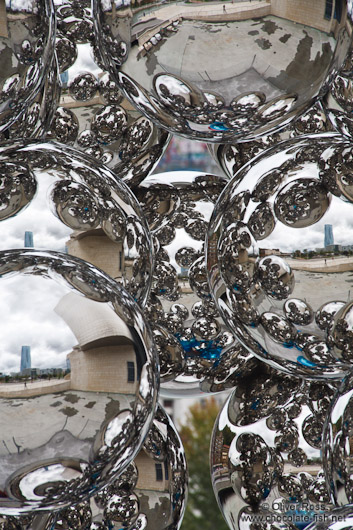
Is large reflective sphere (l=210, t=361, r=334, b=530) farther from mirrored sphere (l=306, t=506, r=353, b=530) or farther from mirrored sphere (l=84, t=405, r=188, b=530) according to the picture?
mirrored sphere (l=306, t=506, r=353, b=530)

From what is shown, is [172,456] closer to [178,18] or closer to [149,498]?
[149,498]

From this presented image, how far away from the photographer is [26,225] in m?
0.46

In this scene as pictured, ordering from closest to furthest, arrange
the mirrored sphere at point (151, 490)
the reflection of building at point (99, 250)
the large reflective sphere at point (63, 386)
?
the large reflective sphere at point (63, 386) < the reflection of building at point (99, 250) < the mirrored sphere at point (151, 490)

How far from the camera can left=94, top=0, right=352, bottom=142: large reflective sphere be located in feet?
1.36

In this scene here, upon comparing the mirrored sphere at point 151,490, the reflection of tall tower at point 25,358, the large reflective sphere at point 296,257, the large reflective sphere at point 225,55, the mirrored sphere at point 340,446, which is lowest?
the mirrored sphere at point 151,490

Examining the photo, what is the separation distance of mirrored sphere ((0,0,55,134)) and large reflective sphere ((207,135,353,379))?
0.16 metres

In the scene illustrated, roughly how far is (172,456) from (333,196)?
0.29 meters

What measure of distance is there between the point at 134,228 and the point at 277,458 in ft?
0.88

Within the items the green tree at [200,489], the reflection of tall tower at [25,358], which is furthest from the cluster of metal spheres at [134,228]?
the green tree at [200,489]

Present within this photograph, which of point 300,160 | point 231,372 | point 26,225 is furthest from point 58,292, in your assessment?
point 231,372

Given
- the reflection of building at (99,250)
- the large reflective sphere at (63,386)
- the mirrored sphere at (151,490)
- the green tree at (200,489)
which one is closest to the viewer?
the large reflective sphere at (63,386)

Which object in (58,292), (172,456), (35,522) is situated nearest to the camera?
(58,292)

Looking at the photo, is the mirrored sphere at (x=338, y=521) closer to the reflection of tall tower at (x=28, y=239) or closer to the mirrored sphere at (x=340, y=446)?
the mirrored sphere at (x=340, y=446)

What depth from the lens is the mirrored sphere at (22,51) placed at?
1.32 ft
